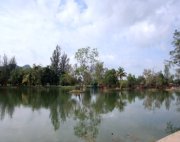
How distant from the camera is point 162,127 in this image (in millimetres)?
21734

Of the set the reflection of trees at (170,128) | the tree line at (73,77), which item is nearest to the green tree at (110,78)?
the tree line at (73,77)

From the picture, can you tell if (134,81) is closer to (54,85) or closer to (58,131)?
(54,85)

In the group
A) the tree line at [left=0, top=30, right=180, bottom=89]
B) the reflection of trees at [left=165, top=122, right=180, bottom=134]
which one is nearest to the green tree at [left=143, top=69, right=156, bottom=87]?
the tree line at [left=0, top=30, right=180, bottom=89]

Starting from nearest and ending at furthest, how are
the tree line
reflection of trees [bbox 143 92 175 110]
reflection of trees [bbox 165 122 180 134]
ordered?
1. reflection of trees [bbox 165 122 180 134]
2. reflection of trees [bbox 143 92 175 110]
3. the tree line

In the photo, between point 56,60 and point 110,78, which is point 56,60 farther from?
point 110,78

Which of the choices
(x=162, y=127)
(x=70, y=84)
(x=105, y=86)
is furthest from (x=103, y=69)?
(x=162, y=127)

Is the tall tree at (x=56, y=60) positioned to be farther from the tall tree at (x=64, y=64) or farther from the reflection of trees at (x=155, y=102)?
the reflection of trees at (x=155, y=102)

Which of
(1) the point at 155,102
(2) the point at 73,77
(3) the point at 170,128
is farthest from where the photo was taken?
(2) the point at 73,77

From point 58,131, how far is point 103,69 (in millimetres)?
79092

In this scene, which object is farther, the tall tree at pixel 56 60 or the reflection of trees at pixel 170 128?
the tall tree at pixel 56 60

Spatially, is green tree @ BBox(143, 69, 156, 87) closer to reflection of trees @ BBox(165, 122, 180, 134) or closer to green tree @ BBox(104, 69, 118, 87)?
green tree @ BBox(104, 69, 118, 87)

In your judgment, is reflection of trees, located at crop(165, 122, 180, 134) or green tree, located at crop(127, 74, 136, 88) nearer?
reflection of trees, located at crop(165, 122, 180, 134)

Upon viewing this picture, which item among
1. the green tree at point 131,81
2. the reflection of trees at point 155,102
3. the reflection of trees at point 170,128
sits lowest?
the reflection of trees at point 170,128

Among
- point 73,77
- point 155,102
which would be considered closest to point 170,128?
point 155,102
